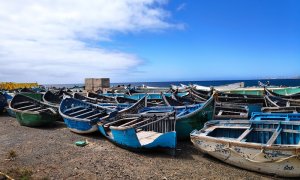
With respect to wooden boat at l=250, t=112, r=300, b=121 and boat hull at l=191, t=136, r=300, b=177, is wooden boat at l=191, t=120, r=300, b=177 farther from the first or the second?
wooden boat at l=250, t=112, r=300, b=121

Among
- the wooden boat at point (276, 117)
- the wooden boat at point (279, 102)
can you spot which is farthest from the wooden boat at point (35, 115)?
the wooden boat at point (279, 102)

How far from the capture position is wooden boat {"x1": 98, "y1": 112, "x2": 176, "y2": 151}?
10.4m

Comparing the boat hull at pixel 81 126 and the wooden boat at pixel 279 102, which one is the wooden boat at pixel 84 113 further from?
the wooden boat at pixel 279 102

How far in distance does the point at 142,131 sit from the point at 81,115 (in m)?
4.05

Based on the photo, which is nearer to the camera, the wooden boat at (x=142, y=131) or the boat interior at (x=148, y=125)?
the wooden boat at (x=142, y=131)

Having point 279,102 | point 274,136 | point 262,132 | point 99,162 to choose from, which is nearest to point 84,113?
point 99,162

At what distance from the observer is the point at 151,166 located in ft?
31.6

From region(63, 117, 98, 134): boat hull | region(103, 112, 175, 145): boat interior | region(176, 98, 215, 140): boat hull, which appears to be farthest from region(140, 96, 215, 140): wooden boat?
region(63, 117, 98, 134): boat hull

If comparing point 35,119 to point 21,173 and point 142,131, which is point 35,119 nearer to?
point 142,131

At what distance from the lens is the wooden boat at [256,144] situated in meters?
8.12

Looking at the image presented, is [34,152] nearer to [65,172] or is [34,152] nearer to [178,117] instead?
[65,172]

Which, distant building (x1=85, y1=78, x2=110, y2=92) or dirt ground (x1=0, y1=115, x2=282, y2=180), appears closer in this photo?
dirt ground (x1=0, y1=115, x2=282, y2=180)

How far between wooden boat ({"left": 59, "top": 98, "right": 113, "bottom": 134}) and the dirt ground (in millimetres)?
701

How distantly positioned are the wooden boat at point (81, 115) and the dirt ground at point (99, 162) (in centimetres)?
70
